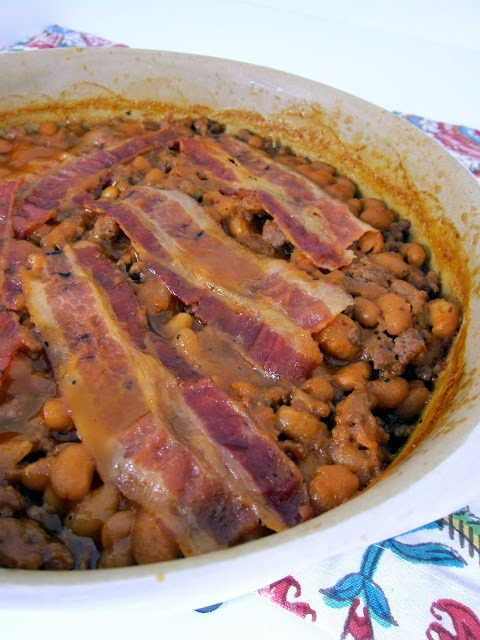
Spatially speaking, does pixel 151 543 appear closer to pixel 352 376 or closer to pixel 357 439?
pixel 357 439

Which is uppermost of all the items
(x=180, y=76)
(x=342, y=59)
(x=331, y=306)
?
(x=342, y=59)

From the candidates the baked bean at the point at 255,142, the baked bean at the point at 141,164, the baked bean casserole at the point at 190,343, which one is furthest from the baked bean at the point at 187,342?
the baked bean at the point at 255,142

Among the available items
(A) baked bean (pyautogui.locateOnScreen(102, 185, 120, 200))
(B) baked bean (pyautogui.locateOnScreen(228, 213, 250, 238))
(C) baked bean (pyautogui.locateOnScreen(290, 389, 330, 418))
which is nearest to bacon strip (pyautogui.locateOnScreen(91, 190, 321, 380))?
(C) baked bean (pyautogui.locateOnScreen(290, 389, 330, 418))

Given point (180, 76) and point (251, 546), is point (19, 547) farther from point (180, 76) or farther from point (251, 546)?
point (180, 76)

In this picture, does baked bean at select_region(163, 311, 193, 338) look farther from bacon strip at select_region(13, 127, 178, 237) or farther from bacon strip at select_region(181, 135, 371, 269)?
bacon strip at select_region(13, 127, 178, 237)

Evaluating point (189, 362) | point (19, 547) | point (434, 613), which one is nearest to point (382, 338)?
point (189, 362)

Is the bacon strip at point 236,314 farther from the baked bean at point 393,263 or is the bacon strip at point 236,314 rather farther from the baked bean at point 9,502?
the baked bean at point 9,502

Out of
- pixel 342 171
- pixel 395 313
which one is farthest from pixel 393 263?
pixel 342 171
